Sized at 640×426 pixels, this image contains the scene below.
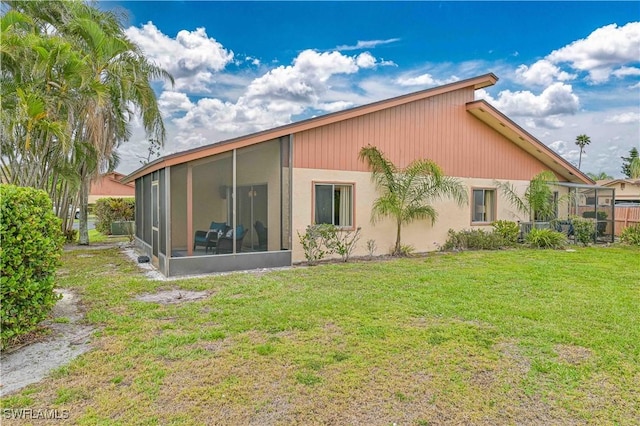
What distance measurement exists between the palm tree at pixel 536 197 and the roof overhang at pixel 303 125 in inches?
140

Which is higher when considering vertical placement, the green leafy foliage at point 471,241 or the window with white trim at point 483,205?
the window with white trim at point 483,205

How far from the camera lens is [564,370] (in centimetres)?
360

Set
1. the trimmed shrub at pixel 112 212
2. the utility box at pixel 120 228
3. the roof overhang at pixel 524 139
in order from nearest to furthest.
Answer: the roof overhang at pixel 524 139 < the utility box at pixel 120 228 < the trimmed shrub at pixel 112 212

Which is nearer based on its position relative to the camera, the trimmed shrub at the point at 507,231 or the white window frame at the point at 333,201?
the white window frame at the point at 333,201

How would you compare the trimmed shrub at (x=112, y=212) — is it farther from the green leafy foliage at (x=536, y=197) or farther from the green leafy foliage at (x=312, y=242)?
the green leafy foliage at (x=536, y=197)

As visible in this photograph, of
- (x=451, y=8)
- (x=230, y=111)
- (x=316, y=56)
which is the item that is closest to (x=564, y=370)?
(x=451, y=8)

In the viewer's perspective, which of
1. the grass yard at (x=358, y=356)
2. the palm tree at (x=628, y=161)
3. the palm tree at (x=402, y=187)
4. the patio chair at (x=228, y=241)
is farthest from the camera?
the palm tree at (x=628, y=161)

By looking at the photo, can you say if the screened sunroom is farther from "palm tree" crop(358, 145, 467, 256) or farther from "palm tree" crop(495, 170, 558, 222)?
"palm tree" crop(358, 145, 467, 256)

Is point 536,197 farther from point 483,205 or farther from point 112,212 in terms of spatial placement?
point 112,212

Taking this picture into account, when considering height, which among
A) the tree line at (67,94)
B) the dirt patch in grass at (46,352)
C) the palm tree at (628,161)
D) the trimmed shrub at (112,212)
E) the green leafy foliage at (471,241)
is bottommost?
the dirt patch in grass at (46,352)

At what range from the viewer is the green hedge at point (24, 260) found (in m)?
3.80

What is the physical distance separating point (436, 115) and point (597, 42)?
24.1ft

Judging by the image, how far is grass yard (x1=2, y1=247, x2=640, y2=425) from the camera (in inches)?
117

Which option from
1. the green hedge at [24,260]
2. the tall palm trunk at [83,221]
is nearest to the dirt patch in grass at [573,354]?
the green hedge at [24,260]
